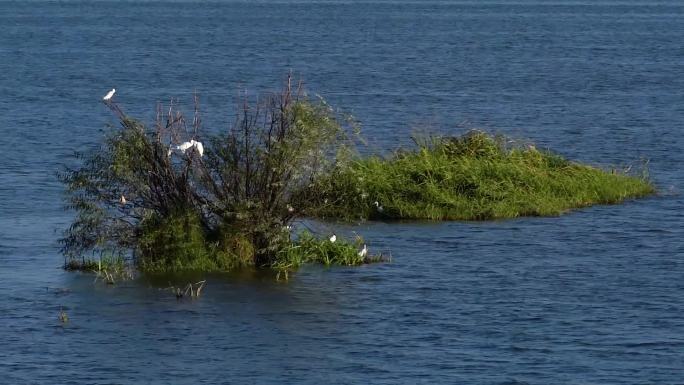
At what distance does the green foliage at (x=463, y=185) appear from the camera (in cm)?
3109

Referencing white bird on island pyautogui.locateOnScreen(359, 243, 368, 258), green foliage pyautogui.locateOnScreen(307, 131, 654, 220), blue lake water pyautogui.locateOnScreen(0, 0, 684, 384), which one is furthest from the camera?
green foliage pyautogui.locateOnScreen(307, 131, 654, 220)

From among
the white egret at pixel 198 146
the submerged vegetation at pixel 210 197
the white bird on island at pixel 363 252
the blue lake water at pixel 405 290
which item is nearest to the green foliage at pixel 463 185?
the blue lake water at pixel 405 290

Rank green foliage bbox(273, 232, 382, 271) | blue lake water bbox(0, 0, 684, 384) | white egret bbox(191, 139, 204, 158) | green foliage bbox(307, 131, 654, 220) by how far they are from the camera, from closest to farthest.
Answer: blue lake water bbox(0, 0, 684, 384) < white egret bbox(191, 139, 204, 158) < green foliage bbox(273, 232, 382, 271) < green foliage bbox(307, 131, 654, 220)

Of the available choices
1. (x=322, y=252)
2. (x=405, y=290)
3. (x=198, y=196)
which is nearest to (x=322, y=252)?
(x=322, y=252)

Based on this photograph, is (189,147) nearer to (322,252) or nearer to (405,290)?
(322,252)

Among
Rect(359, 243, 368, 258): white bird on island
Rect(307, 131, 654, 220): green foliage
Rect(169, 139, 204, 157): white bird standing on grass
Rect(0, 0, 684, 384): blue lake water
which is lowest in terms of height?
Rect(0, 0, 684, 384): blue lake water

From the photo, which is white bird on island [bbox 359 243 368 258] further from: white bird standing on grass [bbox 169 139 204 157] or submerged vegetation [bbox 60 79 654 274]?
white bird standing on grass [bbox 169 139 204 157]

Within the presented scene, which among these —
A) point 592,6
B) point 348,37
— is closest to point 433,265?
point 348,37

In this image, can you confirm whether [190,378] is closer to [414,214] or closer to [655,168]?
[414,214]

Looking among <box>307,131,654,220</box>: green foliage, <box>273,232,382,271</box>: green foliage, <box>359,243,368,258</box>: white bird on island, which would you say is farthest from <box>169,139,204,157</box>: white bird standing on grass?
<box>307,131,654,220</box>: green foliage

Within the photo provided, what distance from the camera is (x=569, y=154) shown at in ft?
145

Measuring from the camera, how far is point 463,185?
31797 mm

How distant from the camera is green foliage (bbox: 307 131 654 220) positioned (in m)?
31.1

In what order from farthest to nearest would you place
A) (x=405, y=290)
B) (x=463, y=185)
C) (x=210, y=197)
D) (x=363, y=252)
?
(x=463, y=185), (x=363, y=252), (x=210, y=197), (x=405, y=290)
